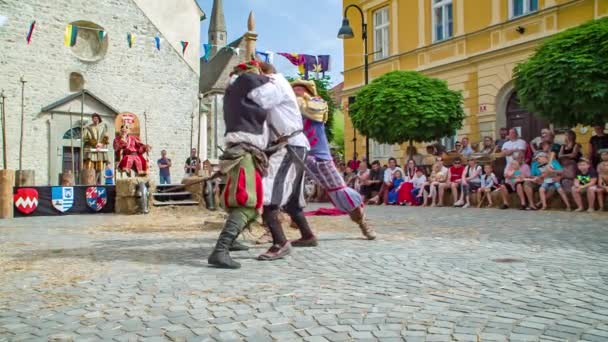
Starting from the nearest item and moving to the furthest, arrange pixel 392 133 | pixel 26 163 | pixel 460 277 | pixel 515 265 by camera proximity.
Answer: pixel 460 277
pixel 515 265
pixel 392 133
pixel 26 163

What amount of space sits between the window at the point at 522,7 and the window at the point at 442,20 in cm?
271

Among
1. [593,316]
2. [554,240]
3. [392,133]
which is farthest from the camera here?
[392,133]

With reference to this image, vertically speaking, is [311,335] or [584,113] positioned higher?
[584,113]

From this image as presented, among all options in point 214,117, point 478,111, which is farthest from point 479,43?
point 214,117

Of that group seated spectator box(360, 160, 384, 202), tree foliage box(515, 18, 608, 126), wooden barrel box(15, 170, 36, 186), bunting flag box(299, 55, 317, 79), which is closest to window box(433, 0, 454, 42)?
bunting flag box(299, 55, 317, 79)

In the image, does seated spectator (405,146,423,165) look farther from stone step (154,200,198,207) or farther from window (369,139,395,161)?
stone step (154,200,198,207)

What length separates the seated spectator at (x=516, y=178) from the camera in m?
11.8

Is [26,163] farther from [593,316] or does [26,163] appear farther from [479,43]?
[593,316]

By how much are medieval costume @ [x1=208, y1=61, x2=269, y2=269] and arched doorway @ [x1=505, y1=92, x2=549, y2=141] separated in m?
14.5

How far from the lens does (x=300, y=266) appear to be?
15.9 ft

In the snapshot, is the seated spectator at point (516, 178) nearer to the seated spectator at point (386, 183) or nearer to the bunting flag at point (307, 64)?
the seated spectator at point (386, 183)

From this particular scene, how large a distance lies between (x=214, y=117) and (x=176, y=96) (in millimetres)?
22926

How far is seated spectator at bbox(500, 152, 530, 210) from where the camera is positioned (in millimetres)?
11758

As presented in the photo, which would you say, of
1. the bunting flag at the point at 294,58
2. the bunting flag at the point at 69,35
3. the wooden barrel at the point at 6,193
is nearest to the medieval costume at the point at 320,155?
the wooden barrel at the point at 6,193
